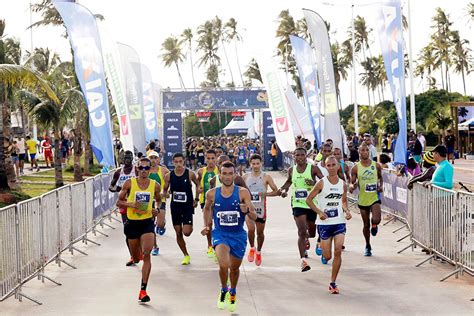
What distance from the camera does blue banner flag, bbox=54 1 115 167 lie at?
19.2m

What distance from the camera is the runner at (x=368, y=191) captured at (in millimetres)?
13242

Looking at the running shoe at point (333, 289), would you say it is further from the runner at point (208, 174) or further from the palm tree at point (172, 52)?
the palm tree at point (172, 52)

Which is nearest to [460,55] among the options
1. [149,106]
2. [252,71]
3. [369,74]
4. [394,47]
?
[369,74]

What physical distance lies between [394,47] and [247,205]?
1104cm

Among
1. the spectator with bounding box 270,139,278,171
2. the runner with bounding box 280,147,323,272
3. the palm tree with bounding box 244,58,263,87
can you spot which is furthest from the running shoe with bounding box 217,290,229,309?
the palm tree with bounding box 244,58,263,87

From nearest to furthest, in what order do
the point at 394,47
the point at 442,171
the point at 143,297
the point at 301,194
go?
the point at 143,297 < the point at 442,171 < the point at 301,194 < the point at 394,47

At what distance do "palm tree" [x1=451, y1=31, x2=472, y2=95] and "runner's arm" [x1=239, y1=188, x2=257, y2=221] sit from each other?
80.0m

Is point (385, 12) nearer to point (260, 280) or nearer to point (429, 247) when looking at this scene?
point (429, 247)

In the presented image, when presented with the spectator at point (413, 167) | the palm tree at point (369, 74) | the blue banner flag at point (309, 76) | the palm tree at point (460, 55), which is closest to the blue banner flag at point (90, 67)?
the spectator at point (413, 167)

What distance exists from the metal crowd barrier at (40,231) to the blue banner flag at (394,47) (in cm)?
708

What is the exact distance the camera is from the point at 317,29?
25.1m

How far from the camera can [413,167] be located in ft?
59.7

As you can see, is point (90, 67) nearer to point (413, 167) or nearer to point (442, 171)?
point (413, 167)

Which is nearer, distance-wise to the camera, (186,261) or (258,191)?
(258,191)
